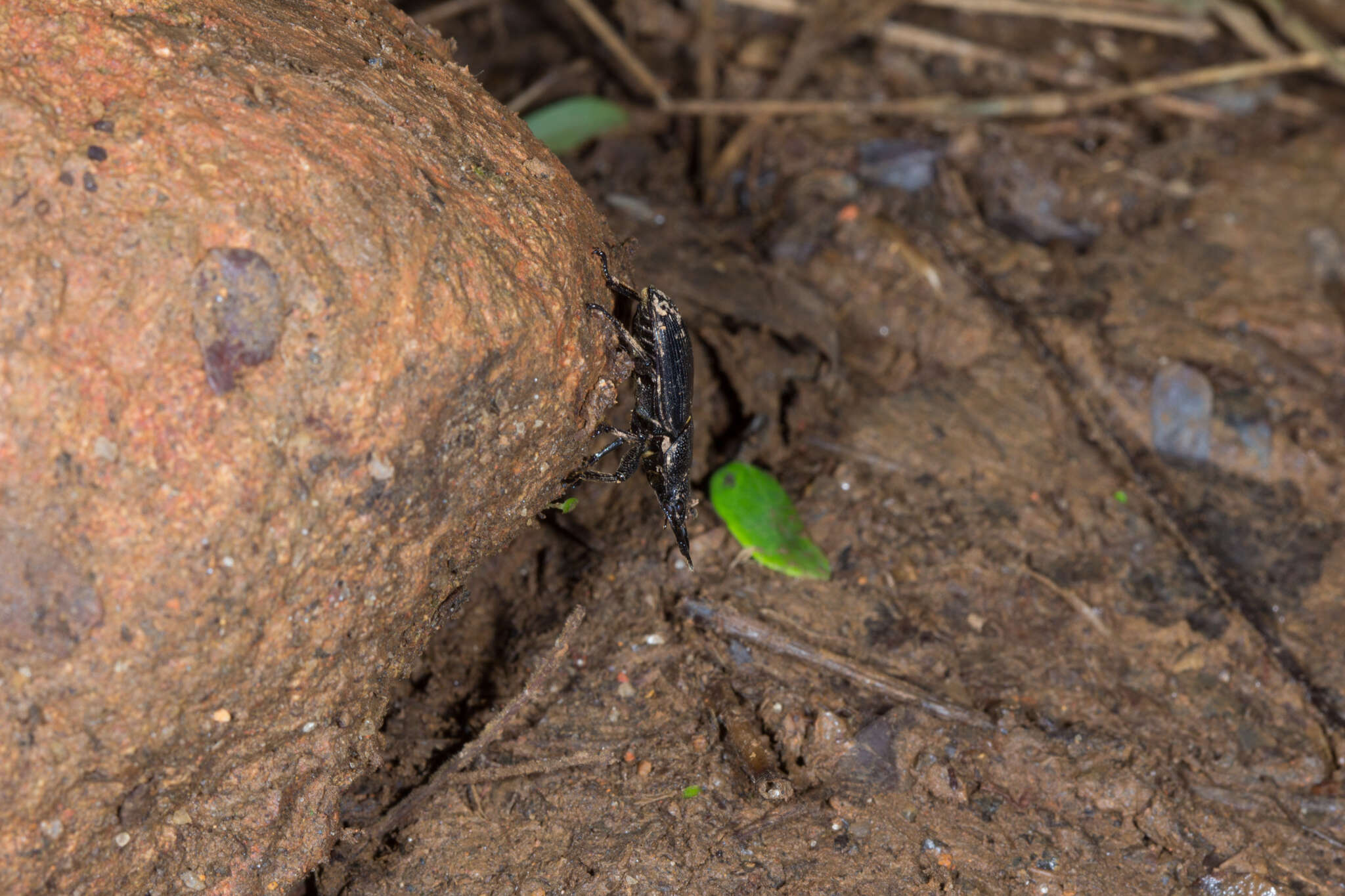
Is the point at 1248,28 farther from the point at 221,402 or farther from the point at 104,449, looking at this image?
the point at 104,449

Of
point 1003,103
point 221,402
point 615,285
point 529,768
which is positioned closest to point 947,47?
point 1003,103

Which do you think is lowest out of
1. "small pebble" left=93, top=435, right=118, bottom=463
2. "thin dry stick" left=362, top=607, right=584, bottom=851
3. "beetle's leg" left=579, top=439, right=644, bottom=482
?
"thin dry stick" left=362, top=607, right=584, bottom=851

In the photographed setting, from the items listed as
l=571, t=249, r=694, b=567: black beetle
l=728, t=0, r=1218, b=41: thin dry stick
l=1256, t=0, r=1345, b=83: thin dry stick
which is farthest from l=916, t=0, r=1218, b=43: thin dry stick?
l=571, t=249, r=694, b=567: black beetle

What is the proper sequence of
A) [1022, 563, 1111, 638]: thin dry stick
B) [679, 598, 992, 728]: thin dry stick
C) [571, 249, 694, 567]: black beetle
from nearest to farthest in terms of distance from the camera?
[571, 249, 694, 567]: black beetle → [679, 598, 992, 728]: thin dry stick → [1022, 563, 1111, 638]: thin dry stick

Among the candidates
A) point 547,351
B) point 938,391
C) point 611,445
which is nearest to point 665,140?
point 938,391

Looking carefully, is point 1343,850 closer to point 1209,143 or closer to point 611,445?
point 611,445

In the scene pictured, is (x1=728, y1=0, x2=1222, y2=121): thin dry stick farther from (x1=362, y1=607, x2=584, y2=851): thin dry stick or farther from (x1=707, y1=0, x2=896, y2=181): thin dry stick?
(x1=362, y1=607, x2=584, y2=851): thin dry stick

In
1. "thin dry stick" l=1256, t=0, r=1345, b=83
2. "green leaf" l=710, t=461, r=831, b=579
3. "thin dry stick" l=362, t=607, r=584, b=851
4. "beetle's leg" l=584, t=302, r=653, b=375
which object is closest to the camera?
"beetle's leg" l=584, t=302, r=653, b=375
